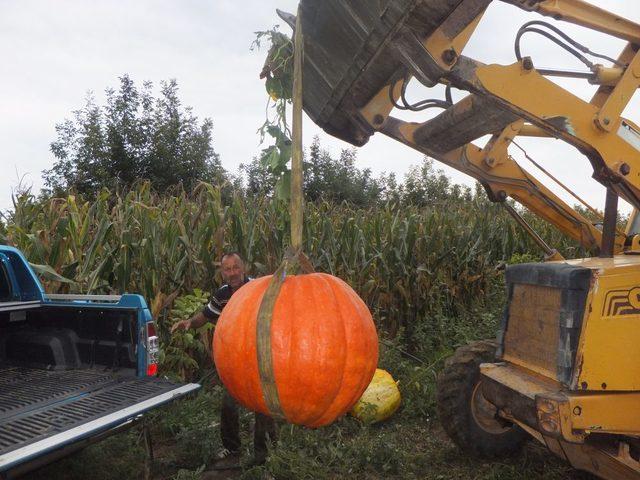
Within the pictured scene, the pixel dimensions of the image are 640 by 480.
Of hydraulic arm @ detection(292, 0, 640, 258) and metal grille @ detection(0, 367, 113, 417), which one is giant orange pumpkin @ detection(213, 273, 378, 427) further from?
metal grille @ detection(0, 367, 113, 417)

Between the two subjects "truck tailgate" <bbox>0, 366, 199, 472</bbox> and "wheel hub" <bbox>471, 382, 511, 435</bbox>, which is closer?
"truck tailgate" <bbox>0, 366, 199, 472</bbox>

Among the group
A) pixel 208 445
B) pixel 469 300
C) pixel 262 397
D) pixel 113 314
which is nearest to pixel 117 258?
pixel 113 314

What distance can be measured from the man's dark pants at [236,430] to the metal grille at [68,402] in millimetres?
848

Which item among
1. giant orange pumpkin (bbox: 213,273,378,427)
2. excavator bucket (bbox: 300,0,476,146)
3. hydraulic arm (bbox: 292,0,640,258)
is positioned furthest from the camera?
hydraulic arm (bbox: 292,0,640,258)

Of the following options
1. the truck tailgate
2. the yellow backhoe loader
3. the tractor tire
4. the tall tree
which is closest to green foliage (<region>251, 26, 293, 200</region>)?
the yellow backhoe loader

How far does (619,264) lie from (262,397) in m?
2.42

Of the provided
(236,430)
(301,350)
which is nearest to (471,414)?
(236,430)

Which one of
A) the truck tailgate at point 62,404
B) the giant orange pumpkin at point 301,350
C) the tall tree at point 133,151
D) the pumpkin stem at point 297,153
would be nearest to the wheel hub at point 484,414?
the truck tailgate at point 62,404

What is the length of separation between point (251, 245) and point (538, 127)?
11.0 feet

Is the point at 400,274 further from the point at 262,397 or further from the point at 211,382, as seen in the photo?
the point at 262,397

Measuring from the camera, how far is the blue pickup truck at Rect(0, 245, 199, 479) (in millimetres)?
2971

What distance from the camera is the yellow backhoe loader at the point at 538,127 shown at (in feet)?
8.99

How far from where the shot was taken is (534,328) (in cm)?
384

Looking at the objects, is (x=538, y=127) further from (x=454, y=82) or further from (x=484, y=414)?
(x=484, y=414)
